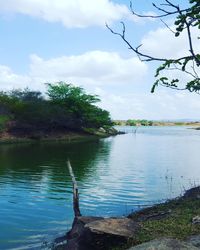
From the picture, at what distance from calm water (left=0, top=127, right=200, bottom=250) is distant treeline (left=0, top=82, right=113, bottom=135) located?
3688 cm

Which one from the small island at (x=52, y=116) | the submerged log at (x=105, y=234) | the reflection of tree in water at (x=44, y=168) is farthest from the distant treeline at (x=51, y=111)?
the submerged log at (x=105, y=234)

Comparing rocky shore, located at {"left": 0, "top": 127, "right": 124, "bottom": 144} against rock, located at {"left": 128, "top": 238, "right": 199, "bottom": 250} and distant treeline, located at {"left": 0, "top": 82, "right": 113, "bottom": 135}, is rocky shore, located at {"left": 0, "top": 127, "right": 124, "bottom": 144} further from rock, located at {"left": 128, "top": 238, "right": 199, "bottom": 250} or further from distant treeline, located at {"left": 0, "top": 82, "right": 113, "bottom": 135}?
rock, located at {"left": 128, "top": 238, "right": 199, "bottom": 250}

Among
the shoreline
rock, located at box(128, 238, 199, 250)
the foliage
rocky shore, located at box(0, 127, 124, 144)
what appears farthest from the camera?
the foliage

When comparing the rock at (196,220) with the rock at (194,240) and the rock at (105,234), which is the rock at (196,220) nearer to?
the rock at (194,240)

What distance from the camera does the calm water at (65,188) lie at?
19078mm

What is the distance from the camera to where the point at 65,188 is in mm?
29562

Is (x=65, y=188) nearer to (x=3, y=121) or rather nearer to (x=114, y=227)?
(x=114, y=227)

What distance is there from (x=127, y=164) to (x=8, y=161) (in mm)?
13466

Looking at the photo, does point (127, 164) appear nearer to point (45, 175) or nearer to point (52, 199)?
point (45, 175)

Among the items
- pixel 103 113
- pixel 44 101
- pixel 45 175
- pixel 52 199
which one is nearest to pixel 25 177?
pixel 45 175

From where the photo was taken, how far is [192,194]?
22.2 metres

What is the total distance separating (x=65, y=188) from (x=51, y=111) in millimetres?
64228

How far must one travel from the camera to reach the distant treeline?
287 feet

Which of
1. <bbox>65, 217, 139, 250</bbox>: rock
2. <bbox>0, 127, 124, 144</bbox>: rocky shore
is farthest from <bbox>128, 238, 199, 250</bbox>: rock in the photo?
<bbox>0, 127, 124, 144</bbox>: rocky shore
